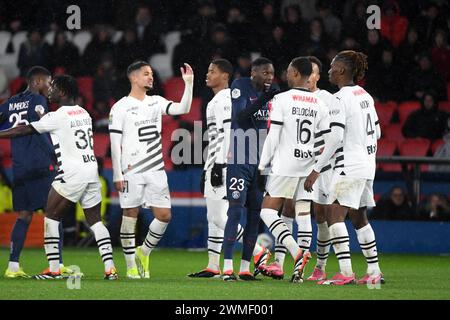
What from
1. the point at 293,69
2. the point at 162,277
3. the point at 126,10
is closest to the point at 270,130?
the point at 293,69

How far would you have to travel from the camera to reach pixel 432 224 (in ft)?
52.7

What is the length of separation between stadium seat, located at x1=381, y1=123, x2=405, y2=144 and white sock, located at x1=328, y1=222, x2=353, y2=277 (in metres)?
7.41

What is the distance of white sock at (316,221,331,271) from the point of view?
11.6 meters

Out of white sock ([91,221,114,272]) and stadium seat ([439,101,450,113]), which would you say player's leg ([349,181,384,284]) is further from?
stadium seat ([439,101,450,113])

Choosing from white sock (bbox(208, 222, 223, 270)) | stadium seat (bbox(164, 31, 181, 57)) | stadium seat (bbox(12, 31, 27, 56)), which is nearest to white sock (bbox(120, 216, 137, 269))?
white sock (bbox(208, 222, 223, 270))

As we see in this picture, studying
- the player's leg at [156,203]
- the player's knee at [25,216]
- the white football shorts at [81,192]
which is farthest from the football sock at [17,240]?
the player's leg at [156,203]

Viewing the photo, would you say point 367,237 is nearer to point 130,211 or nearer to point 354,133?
point 354,133

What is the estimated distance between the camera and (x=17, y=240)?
11.9 metres

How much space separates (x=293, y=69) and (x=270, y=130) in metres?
0.63

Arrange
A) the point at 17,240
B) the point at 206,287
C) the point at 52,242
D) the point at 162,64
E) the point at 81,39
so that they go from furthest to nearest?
the point at 81,39
the point at 162,64
the point at 17,240
the point at 52,242
the point at 206,287

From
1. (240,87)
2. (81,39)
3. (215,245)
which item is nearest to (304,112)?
(240,87)

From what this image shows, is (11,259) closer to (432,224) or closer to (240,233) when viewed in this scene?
(240,233)

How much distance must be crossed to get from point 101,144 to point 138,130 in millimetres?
6592
